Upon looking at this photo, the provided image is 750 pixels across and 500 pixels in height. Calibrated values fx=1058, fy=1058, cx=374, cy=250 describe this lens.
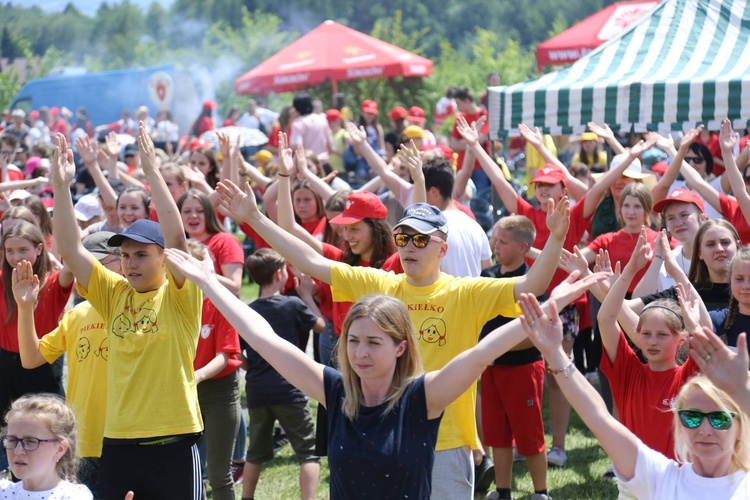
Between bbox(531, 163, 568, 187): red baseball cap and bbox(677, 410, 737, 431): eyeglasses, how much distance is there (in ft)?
14.5

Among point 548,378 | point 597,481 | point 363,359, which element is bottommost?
point 597,481

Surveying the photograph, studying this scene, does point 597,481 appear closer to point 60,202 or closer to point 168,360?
point 168,360

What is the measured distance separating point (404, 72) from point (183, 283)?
1651 centimetres

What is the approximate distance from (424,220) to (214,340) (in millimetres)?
1945

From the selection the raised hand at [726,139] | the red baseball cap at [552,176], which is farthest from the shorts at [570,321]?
the raised hand at [726,139]

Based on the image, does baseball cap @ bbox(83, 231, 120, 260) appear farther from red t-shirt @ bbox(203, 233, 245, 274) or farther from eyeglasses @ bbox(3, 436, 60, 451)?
eyeglasses @ bbox(3, 436, 60, 451)

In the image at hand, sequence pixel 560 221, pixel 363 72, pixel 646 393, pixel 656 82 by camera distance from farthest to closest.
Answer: pixel 363 72
pixel 656 82
pixel 646 393
pixel 560 221

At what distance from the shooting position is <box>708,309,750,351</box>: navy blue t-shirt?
196 inches

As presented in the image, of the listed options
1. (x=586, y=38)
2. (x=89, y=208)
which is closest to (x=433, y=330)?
(x=89, y=208)

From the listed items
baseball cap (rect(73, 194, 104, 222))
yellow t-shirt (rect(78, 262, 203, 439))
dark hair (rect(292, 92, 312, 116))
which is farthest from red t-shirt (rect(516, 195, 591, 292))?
dark hair (rect(292, 92, 312, 116))

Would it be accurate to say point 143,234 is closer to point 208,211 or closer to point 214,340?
point 214,340

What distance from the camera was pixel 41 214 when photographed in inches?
283

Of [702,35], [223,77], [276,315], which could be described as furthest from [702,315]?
[223,77]

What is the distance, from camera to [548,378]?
750 centimetres
